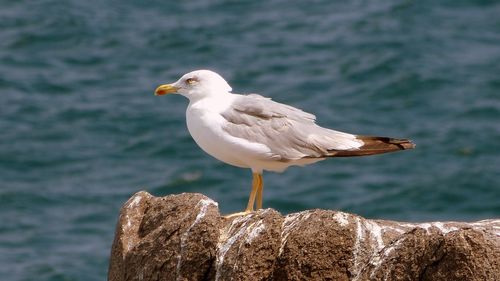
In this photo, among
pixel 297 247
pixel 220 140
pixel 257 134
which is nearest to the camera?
pixel 297 247

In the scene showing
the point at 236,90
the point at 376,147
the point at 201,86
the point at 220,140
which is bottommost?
the point at 376,147

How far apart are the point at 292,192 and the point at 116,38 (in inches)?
349

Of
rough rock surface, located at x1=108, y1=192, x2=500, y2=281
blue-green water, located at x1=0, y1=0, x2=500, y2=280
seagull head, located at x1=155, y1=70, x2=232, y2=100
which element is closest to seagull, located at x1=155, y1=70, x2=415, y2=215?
seagull head, located at x1=155, y1=70, x2=232, y2=100

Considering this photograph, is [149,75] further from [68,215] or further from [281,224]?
[281,224]

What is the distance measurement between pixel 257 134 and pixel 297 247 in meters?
2.28

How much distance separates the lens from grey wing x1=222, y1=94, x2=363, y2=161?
35.2 ft

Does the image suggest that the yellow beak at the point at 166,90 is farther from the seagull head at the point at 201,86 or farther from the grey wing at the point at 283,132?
the grey wing at the point at 283,132

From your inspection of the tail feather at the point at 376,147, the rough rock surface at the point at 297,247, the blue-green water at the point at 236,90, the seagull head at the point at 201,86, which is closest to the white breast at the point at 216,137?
the seagull head at the point at 201,86

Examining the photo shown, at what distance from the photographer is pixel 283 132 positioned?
427 inches

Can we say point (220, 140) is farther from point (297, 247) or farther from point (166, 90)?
point (297, 247)

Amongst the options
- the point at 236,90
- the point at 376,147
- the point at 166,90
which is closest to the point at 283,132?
the point at 376,147

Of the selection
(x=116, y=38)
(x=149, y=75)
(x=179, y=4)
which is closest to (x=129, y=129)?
(x=149, y=75)

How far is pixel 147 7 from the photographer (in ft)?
109

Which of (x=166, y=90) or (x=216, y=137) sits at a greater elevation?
(x=166, y=90)
